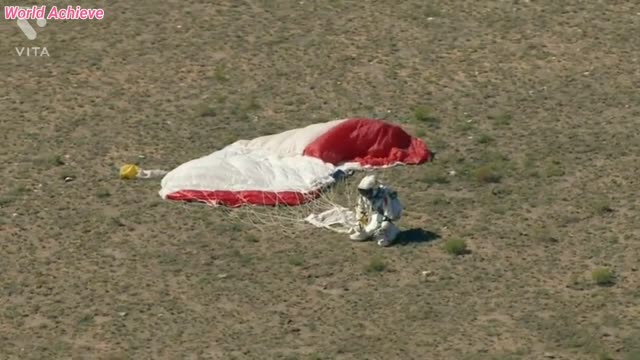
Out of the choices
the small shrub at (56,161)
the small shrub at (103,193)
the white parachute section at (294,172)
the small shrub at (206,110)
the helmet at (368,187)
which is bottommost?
the small shrub at (56,161)

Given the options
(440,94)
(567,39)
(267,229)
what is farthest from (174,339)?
(567,39)

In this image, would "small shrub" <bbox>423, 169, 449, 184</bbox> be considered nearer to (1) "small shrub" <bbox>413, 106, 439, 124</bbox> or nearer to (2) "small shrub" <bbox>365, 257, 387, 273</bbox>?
(1) "small shrub" <bbox>413, 106, 439, 124</bbox>

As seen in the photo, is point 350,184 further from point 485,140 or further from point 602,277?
point 602,277

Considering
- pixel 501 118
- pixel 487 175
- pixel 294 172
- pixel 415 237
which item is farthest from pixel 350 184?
pixel 501 118

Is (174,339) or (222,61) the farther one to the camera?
(222,61)

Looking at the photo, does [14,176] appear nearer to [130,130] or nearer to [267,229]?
[130,130]

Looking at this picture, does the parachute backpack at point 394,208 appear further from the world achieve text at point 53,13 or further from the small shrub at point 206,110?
the world achieve text at point 53,13

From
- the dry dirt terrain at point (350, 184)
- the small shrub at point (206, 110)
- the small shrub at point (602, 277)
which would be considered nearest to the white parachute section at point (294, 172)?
the dry dirt terrain at point (350, 184)
